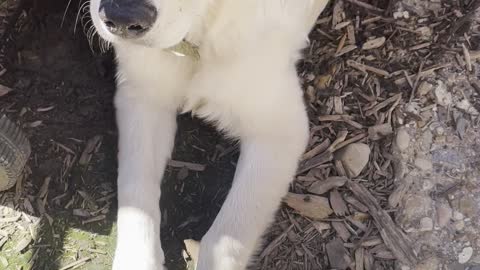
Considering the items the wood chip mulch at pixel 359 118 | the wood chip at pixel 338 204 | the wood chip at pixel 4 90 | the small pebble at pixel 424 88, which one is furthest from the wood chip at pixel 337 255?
the wood chip at pixel 4 90

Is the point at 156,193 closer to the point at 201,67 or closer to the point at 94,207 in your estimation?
the point at 94,207

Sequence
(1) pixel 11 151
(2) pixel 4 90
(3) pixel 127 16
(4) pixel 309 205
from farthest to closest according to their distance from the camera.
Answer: (2) pixel 4 90
(4) pixel 309 205
(1) pixel 11 151
(3) pixel 127 16

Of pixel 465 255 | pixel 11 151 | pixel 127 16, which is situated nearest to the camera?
pixel 127 16

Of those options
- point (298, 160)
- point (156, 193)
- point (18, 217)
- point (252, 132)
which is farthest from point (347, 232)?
point (18, 217)

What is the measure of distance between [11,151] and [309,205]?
1.14 m

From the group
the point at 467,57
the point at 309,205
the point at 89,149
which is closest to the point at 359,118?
the point at 309,205

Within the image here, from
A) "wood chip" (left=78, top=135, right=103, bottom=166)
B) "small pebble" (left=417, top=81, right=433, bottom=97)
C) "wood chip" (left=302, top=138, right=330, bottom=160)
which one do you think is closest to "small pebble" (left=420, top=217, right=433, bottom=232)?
"wood chip" (left=302, top=138, right=330, bottom=160)

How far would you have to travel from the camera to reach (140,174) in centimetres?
274

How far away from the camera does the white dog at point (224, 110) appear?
2535 millimetres

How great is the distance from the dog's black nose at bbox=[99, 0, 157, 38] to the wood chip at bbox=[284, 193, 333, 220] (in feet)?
3.47

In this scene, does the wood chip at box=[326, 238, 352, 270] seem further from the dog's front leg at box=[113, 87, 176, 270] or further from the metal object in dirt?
the metal object in dirt

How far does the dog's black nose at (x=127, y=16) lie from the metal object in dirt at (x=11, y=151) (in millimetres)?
782

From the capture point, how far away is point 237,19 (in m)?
2.49

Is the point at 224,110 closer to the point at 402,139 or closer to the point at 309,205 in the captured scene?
the point at 309,205
